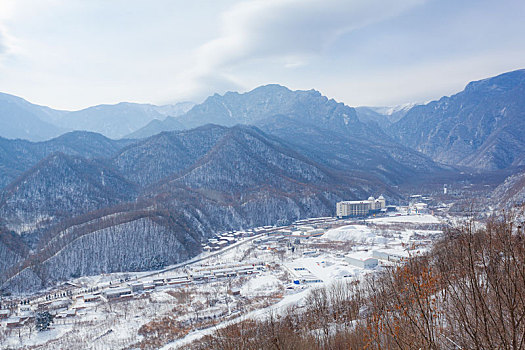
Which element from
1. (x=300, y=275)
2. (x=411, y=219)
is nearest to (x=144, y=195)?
(x=300, y=275)

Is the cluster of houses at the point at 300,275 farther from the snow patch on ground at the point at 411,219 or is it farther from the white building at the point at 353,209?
the white building at the point at 353,209

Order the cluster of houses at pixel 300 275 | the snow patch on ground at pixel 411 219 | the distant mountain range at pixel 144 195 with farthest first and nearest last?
1. the snow patch on ground at pixel 411 219
2. the distant mountain range at pixel 144 195
3. the cluster of houses at pixel 300 275

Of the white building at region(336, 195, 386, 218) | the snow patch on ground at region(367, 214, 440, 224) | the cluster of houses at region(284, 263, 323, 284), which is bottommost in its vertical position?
the cluster of houses at region(284, 263, 323, 284)

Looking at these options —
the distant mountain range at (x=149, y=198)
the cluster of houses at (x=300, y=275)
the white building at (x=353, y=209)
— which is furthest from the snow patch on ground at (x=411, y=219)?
the cluster of houses at (x=300, y=275)

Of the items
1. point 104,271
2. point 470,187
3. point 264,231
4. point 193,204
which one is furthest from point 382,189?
point 104,271

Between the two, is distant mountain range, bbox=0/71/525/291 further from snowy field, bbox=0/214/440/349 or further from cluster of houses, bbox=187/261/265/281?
cluster of houses, bbox=187/261/265/281

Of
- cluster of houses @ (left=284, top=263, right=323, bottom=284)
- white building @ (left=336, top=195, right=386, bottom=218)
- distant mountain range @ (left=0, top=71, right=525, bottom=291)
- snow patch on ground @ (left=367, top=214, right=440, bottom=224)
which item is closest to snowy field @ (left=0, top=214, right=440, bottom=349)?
cluster of houses @ (left=284, top=263, right=323, bottom=284)

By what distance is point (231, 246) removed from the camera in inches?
3369

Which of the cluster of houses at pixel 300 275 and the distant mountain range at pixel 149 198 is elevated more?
the distant mountain range at pixel 149 198

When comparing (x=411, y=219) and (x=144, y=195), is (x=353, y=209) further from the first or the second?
(x=144, y=195)

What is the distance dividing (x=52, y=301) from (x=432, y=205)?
115 m

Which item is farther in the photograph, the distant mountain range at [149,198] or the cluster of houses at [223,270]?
the distant mountain range at [149,198]

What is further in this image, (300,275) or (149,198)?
(149,198)

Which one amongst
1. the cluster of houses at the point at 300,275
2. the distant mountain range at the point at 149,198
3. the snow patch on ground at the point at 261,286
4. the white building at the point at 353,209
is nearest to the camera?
the snow patch on ground at the point at 261,286
